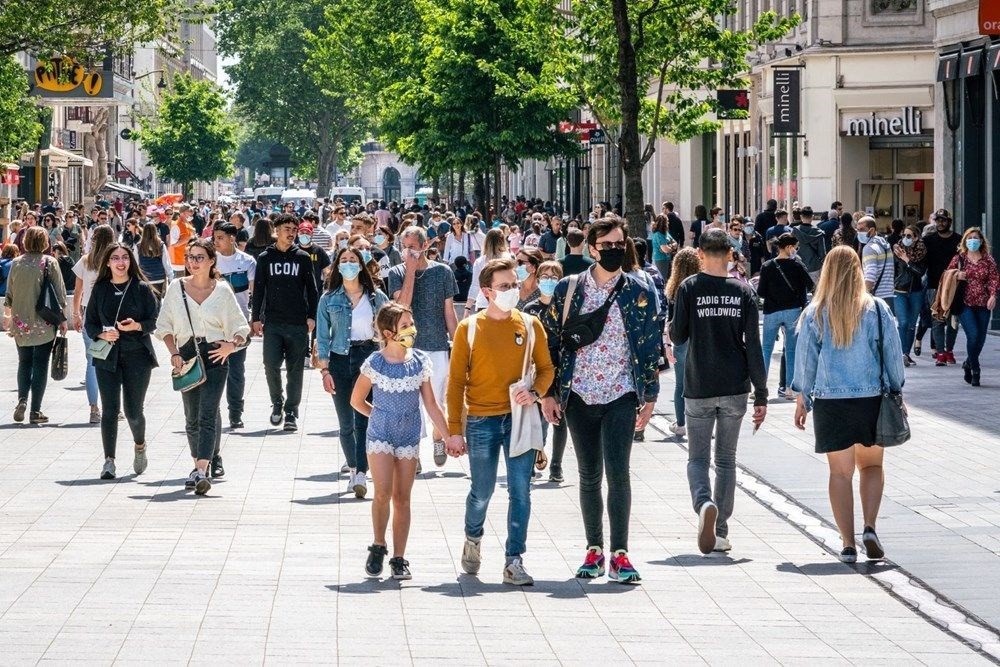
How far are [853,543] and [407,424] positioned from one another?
8.34 ft

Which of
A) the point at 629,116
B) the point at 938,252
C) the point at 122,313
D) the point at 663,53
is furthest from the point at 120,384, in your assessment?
the point at 663,53

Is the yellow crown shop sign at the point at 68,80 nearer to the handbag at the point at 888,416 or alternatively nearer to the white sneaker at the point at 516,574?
the handbag at the point at 888,416

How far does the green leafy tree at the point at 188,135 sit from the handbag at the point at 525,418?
301 feet

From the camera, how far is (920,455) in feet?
47.3

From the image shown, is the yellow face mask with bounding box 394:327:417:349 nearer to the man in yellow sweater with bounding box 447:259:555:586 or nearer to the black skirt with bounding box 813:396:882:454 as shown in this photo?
the man in yellow sweater with bounding box 447:259:555:586

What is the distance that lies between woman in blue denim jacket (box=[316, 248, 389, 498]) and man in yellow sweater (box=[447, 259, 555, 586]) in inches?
139

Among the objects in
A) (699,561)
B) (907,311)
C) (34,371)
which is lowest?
(699,561)

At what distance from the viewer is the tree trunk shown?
82.8 feet

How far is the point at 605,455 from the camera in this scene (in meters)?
9.59

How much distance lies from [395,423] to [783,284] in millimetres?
9354

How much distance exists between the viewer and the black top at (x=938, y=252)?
76.0 feet

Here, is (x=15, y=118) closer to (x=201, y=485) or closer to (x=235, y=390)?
(x=235, y=390)

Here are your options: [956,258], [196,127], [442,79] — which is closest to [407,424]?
[956,258]

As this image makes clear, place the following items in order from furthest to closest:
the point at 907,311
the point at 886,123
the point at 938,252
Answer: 1. the point at 886,123
2. the point at 938,252
3. the point at 907,311
